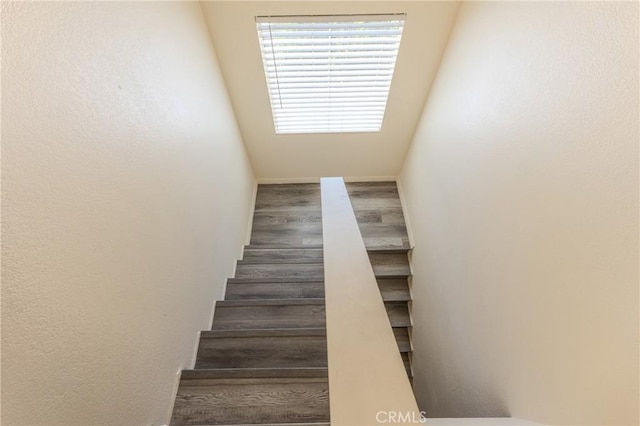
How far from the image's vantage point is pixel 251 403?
1333 mm

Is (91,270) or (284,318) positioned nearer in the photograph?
(91,270)

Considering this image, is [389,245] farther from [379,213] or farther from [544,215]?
[544,215]

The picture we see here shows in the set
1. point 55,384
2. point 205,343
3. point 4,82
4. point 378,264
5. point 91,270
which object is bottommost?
point 55,384

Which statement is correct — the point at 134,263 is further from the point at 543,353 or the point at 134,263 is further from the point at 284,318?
the point at 543,353

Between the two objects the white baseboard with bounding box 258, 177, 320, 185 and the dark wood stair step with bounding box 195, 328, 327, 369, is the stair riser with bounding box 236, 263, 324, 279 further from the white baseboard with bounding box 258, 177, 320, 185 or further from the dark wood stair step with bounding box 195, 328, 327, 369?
the white baseboard with bounding box 258, 177, 320, 185

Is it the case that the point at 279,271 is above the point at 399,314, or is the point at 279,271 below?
above

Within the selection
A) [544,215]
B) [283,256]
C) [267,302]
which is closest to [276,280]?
[267,302]

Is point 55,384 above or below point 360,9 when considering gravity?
below

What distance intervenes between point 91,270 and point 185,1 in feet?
4.79

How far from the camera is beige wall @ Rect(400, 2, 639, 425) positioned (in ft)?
2.25

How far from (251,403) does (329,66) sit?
2207 millimetres

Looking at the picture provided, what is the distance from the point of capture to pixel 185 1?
59.6 inches

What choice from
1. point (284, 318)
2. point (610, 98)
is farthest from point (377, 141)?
point (610, 98)

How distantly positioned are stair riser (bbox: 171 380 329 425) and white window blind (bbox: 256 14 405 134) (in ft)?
6.84
